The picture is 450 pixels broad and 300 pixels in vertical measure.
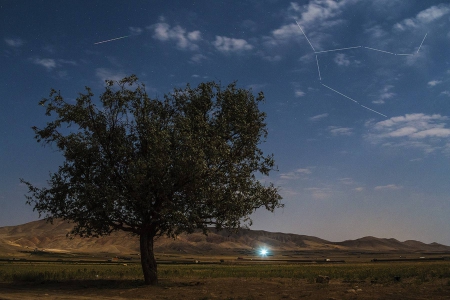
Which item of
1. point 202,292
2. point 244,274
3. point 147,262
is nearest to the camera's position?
point 202,292

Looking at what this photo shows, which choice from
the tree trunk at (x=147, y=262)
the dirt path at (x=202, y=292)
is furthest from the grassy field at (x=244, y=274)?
the tree trunk at (x=147, y=262)

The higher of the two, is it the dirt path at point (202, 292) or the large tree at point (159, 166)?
the large tree at point (159, 166)

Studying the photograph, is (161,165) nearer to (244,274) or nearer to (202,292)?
(202,292)

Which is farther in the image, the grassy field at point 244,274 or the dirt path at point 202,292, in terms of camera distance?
the grassy field at point 244,274

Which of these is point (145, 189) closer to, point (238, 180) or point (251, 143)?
point (238, 180)

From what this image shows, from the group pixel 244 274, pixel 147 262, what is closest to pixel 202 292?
pixel 147 262

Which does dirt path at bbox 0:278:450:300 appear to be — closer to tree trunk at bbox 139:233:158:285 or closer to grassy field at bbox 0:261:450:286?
tree trunk at bbox 139:233:158:285

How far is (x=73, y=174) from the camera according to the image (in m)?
34.8

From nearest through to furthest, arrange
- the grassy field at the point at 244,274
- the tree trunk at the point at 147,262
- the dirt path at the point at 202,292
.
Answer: the dirt path at the point at 202,292 → the tree trunk at the point at 147,262 → the grassy field at the point at 244,274

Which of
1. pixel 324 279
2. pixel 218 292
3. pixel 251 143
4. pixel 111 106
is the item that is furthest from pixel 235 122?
pixel 324 279

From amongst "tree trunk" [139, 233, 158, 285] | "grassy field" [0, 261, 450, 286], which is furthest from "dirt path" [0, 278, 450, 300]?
"grassy field" [0, 261, 450, 286]

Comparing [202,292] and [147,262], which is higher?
[147,262]

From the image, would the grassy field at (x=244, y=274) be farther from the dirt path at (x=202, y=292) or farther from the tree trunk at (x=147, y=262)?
the tree trunk at (x=147, y=262)

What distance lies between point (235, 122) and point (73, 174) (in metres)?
14.7
